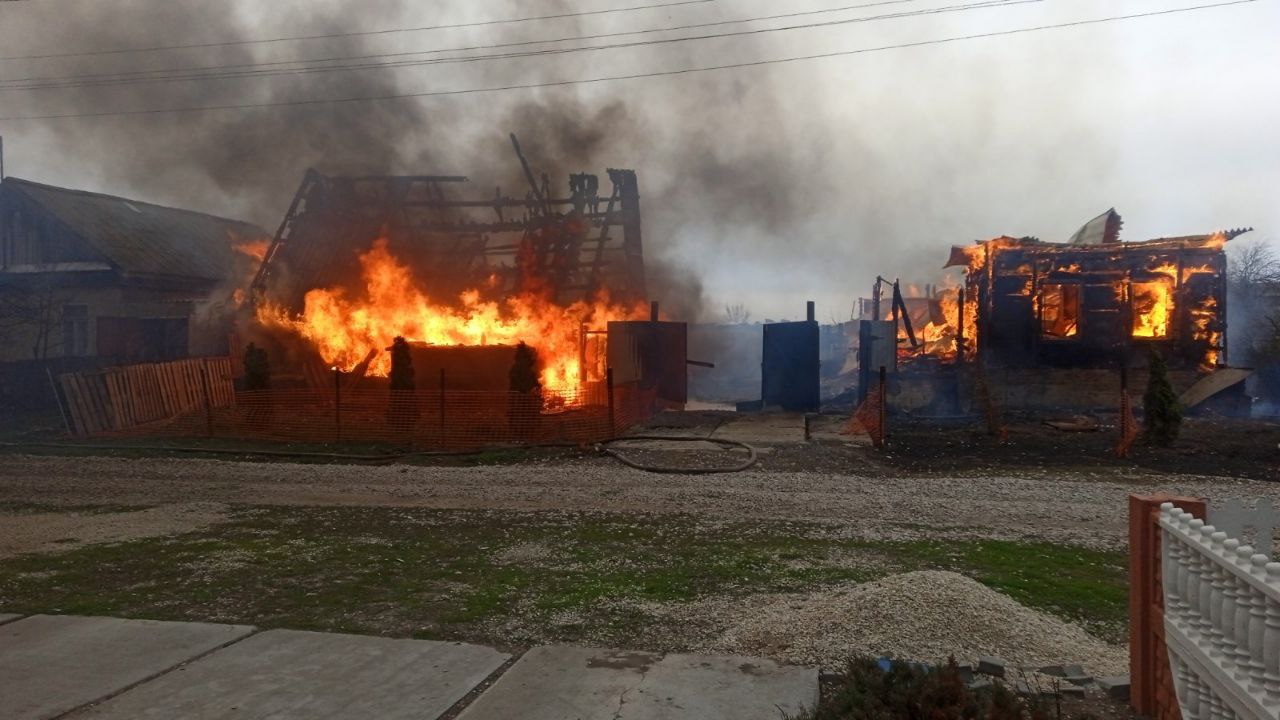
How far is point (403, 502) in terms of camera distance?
36.4ft

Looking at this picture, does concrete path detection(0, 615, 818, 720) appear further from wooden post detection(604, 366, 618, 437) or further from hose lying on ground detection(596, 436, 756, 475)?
wooden post detection(604, 366, 618, 437)

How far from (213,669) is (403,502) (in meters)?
6.20

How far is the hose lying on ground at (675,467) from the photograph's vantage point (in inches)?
516

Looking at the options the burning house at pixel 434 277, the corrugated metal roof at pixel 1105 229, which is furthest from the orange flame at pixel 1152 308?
the burning house at pixel 434 277

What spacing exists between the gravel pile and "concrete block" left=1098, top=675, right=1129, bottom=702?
10.9 inches

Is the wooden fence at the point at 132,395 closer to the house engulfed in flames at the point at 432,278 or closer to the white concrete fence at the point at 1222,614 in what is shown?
the house engulfed in flames at the point at 432,278

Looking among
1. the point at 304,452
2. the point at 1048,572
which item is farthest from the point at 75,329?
the point at 1048,572

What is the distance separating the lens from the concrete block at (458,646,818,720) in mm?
4305

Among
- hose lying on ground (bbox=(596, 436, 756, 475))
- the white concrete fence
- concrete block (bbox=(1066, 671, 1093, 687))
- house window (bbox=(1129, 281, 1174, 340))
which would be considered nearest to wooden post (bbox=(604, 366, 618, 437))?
hose lying on ground (bbox=(596, 436, 756, 475))

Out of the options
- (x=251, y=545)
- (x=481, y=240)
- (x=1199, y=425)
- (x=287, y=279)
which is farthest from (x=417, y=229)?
(x=1199, y=425)

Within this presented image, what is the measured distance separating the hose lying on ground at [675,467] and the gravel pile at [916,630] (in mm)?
7015

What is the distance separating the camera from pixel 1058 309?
993 inches

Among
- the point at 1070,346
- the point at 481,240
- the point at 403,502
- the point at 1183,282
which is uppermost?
the point at 481,240

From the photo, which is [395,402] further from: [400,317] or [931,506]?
[931,506]
